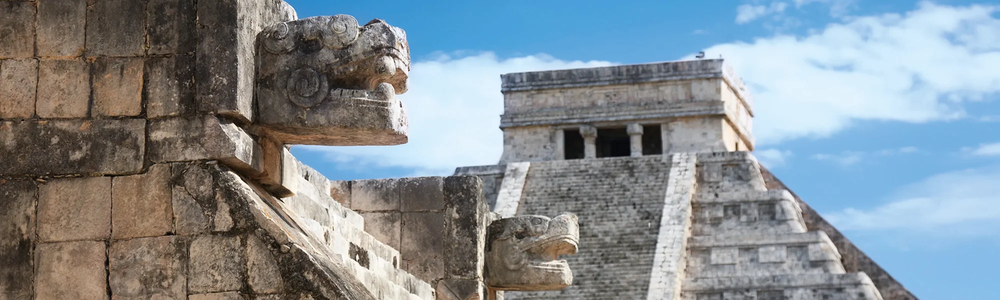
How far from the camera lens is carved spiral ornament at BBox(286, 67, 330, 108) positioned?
728cm

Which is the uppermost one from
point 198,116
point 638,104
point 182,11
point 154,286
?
point 638,104

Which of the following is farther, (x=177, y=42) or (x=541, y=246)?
(x=541, y=246)

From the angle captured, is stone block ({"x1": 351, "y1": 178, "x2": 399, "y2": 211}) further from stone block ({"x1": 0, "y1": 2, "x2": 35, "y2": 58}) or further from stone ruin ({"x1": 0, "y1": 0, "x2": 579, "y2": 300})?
stone block ({"x1": 0, "y1": 2, "x2": 35, "y2": 58})

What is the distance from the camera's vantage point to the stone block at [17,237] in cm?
686

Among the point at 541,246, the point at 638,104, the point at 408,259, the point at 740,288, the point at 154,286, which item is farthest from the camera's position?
the point at 638,104

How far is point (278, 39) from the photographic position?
287 inches

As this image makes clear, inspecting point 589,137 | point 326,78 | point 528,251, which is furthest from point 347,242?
point 589,137

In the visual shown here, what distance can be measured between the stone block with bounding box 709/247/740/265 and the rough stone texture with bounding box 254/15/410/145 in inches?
679

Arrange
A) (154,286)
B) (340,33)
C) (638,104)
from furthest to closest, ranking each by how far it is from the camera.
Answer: (638,104), (340,33), (154,286)

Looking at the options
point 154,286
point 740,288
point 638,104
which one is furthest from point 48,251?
point 638,104

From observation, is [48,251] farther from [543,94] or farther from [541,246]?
[543,94]

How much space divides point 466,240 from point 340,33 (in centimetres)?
364

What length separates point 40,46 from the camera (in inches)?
280

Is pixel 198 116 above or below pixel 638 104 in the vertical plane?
below
